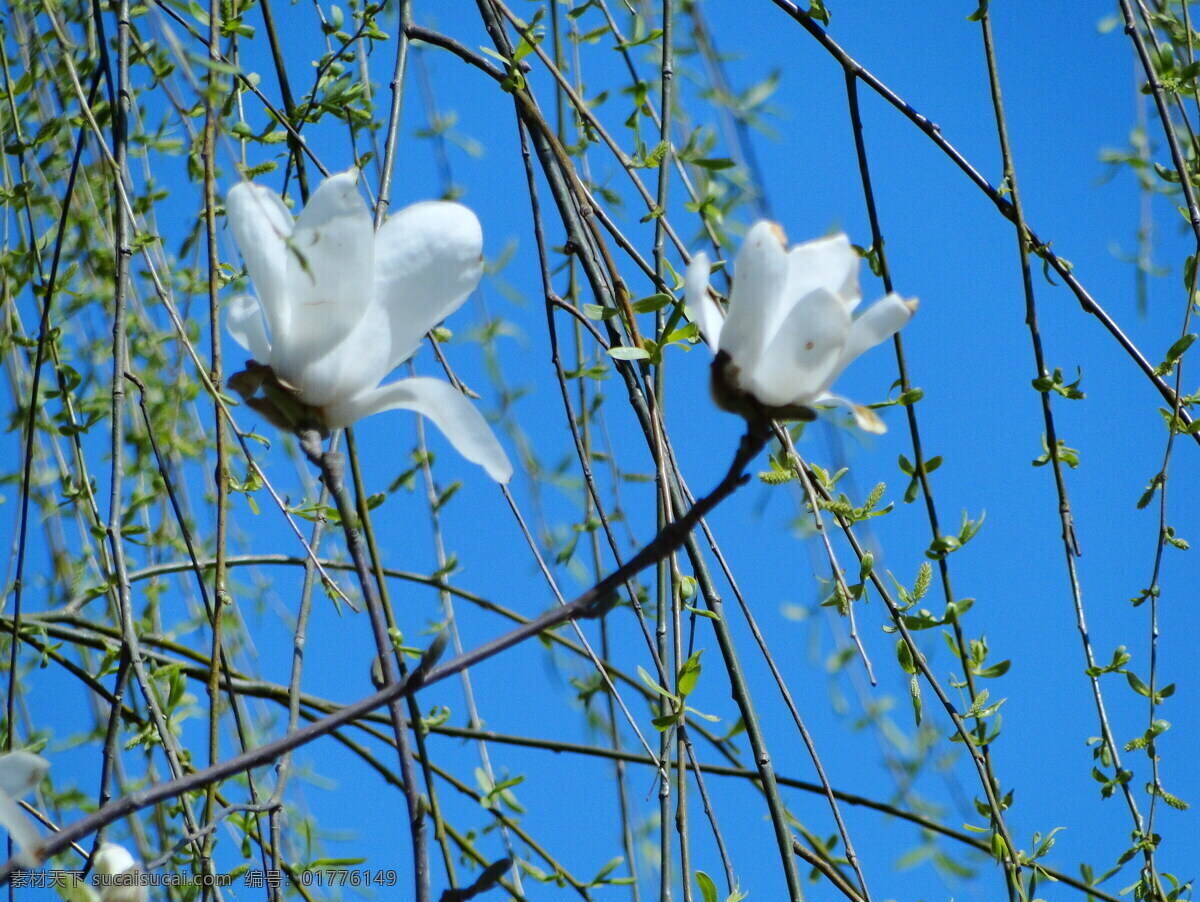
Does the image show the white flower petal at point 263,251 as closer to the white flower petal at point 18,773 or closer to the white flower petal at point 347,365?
the white flower petal at point 347,365

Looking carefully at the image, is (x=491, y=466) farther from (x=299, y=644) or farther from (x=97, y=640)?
(x=97, y=640)

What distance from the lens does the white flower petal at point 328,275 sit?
508mm

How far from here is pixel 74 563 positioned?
1.38 meters

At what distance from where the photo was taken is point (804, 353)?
48 cm

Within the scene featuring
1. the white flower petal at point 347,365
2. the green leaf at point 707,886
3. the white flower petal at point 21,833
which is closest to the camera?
the white flower petal at point 21,833

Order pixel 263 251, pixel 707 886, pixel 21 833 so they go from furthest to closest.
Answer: pixel 707 886 → pixel 263 251 → pixel 21 833

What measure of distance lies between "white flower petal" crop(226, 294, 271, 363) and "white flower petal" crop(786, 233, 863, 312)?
22 centimetres

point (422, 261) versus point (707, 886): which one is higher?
point (422, 261)

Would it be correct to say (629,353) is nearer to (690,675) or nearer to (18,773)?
(690,675)

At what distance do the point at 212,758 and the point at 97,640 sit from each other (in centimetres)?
49

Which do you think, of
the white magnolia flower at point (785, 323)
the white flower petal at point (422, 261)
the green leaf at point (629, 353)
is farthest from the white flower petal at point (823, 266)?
the green leaf at point (629, 353)

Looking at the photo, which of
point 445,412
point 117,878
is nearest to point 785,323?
point 445,412

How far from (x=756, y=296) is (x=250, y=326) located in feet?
0.70

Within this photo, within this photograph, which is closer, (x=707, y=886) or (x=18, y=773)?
(x=18, y=773)
